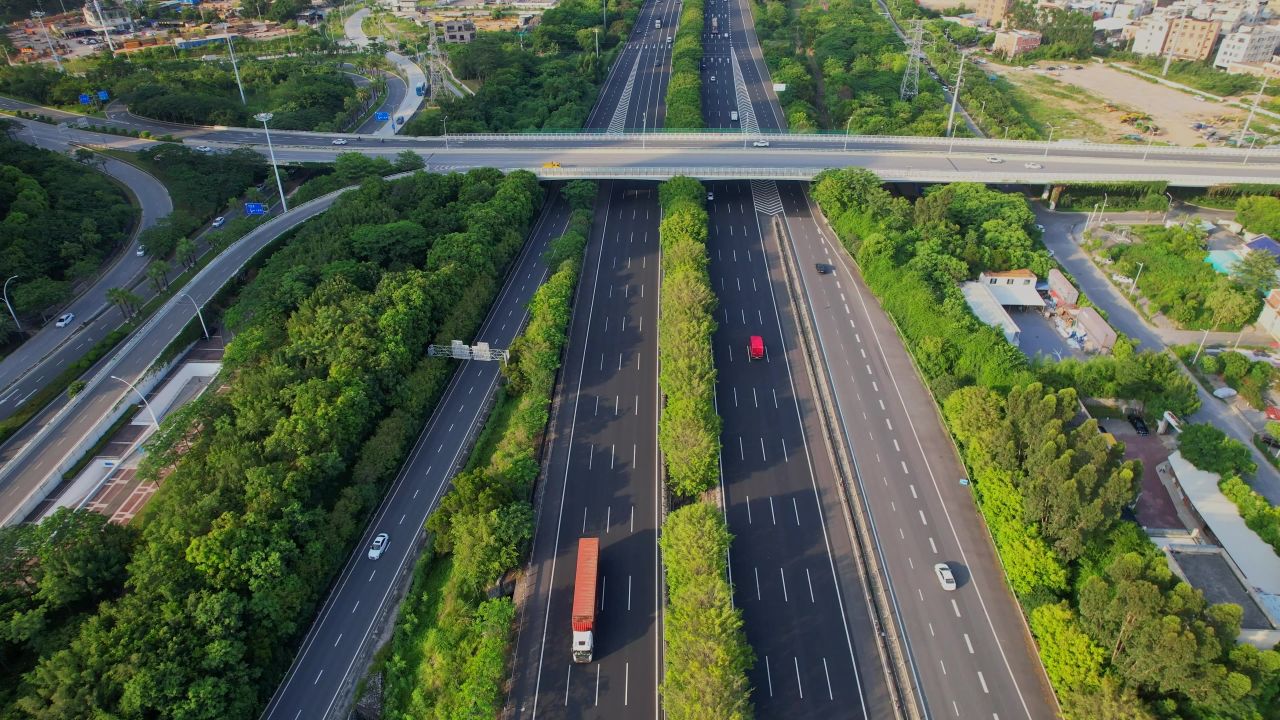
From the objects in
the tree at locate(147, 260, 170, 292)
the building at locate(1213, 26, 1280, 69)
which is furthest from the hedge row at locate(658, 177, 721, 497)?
the building at locate(1213, 26, 1280, 69)

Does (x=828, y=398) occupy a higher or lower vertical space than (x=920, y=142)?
lower

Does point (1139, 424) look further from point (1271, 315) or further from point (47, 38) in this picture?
point (47, 38)

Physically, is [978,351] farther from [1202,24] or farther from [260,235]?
[1202,24]

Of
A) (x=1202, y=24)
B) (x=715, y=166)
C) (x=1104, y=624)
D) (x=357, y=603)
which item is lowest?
(x=357, y=603)

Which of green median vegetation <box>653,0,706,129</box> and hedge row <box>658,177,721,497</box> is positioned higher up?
green median vegetation <box>653,0,706,129</box>

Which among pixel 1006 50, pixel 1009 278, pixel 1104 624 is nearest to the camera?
pixel 1104 624

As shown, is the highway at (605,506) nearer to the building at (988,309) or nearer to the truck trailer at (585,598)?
the truck trailer at (585,598)

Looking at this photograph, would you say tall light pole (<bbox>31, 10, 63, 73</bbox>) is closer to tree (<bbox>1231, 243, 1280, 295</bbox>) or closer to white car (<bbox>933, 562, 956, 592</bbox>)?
white car (<bbox>933, 562, 956, 592</bbox>)

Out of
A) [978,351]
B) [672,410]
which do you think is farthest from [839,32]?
[672,410]
